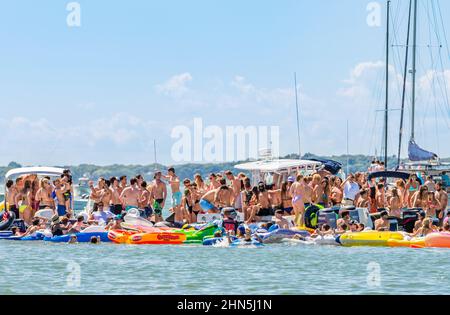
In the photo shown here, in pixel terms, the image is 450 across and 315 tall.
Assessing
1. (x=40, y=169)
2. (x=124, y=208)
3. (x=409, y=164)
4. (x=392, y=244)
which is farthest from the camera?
(x=409, y=164)

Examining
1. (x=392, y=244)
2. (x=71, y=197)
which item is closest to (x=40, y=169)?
(x=71, y=197)

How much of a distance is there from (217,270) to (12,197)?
9.88 metres

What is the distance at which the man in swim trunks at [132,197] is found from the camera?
104 ft

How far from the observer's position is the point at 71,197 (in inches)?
1258

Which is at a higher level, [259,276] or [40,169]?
[40,169]

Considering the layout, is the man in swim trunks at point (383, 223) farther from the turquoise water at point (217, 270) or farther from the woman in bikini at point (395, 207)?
the turquoise water at point (217, 270)

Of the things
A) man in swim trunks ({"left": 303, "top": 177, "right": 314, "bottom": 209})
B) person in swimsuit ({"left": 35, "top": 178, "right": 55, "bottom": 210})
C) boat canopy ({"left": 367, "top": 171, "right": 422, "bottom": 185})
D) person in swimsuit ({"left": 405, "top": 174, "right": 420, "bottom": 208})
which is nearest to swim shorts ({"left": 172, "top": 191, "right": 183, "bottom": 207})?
person in swimsuit ({"left": 35, "top": 178, "right": 55, "bottom": 210})

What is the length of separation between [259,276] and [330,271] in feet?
5.65

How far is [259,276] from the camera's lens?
891 inches

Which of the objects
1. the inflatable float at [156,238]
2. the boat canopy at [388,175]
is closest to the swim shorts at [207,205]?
the inflatable float at [156,238]

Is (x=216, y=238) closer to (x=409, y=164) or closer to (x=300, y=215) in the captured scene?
(x=300, y=215)

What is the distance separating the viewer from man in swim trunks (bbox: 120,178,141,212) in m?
31.6
